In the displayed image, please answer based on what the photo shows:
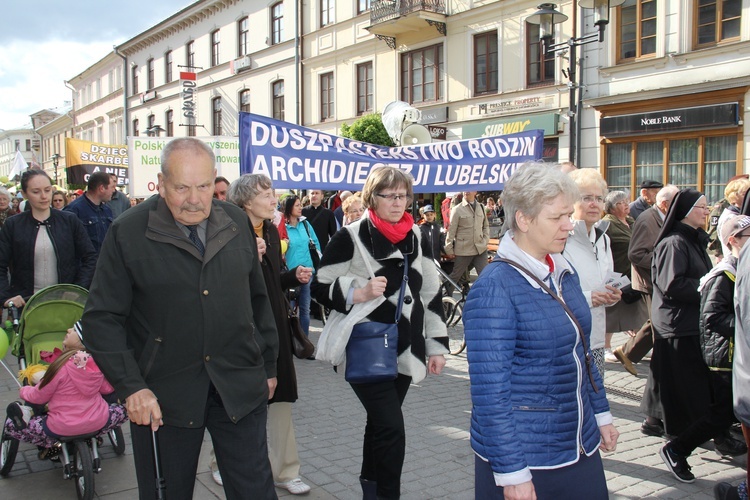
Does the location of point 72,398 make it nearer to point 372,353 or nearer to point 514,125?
point 372,353

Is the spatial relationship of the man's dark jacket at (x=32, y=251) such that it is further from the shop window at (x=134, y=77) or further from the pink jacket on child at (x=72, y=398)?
the shop window at (x=134, y=77)

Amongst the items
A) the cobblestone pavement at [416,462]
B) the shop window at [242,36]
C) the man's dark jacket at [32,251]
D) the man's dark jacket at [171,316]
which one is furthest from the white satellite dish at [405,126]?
the shop window at [242,36]

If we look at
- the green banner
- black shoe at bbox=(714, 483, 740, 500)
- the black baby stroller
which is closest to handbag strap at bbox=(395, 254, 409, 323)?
black shoe at bbox=(714, 483, 740, 500)

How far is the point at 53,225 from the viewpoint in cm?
537

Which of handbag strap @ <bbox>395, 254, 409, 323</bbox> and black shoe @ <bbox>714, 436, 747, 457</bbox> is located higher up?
handbag strap @ <bbox>395, 254, 409, 323</bbox>

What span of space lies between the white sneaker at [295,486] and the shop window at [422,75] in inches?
791

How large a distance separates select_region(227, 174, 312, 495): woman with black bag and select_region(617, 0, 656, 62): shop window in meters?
15.9

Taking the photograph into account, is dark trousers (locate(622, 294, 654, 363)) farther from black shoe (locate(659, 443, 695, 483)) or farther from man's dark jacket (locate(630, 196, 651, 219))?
man's dark jacket (locate(630, 196, 651, 219))

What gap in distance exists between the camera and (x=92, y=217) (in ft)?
23.8

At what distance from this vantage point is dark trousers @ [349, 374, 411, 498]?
11.2 feet

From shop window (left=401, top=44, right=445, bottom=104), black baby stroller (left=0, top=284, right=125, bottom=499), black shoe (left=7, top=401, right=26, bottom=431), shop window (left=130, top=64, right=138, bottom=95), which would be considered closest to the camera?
black shoe (left=7, top=401, right=26, bottom=431)

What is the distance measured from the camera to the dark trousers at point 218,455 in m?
2.72

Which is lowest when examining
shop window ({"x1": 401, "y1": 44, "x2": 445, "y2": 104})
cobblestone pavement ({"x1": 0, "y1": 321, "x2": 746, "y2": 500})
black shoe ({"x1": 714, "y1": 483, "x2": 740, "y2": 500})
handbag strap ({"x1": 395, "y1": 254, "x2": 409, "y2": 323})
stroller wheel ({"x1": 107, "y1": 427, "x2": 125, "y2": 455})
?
cobblestone pavement ({"x1": 0, "y1": 321, "x2": 746, "y2": 500})

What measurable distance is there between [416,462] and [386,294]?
64.6 inches
